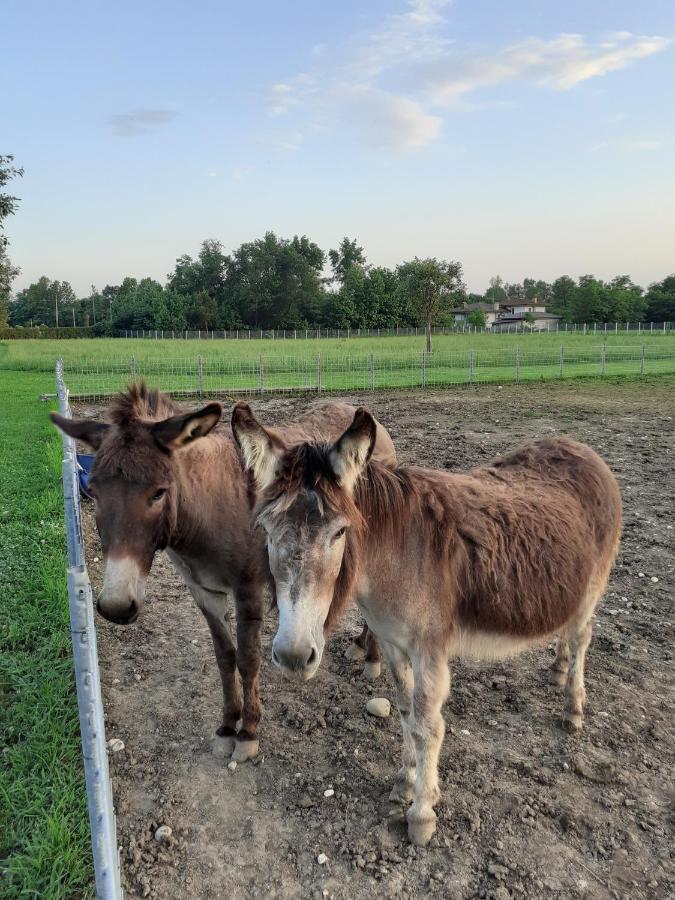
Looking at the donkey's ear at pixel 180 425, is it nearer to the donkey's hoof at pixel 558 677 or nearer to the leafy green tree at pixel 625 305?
the donkey's hoof at pixel 558 677

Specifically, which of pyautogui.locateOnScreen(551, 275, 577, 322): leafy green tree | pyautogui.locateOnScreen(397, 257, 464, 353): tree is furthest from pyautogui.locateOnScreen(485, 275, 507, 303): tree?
pyautogui.locateOnScreen(397, 257, 464, 353): tree

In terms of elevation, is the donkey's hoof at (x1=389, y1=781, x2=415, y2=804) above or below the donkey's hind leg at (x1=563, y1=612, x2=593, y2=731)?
below

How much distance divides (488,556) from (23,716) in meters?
3.22

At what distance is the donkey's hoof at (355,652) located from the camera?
16.3 feet

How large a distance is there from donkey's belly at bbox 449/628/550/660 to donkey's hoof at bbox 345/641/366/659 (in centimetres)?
173

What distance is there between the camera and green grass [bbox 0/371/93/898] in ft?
8.84

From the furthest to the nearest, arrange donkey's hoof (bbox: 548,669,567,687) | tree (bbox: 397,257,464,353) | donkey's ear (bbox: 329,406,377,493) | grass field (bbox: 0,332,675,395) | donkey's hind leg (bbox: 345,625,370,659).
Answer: tree (bbox: 397,257,464,353) < grass field (bbox: 0,332,675,395) < donkey's hind leg (bbox: 345,625,370,659) < donkey's hoof (bbox: 548,669,567,687) < donkey's ear (bbox: 329,406,377,493)

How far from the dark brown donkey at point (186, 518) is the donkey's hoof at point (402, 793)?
38.4 inches

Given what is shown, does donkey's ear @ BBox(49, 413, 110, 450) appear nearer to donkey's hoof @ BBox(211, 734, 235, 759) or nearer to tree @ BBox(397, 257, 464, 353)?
donkey's hoof @ BBox(211, 734, 235, 759)

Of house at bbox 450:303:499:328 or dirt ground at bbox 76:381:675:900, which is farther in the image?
house at bbox 450:303:499:328

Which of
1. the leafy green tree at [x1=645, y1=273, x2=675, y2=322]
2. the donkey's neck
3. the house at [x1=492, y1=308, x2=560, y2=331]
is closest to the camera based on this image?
the donkey's neck

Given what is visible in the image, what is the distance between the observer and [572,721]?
3953 millimetres

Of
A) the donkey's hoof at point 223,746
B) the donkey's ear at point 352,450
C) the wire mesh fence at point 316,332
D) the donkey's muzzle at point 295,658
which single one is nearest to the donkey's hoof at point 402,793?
the donkey's hoof at point 223,746

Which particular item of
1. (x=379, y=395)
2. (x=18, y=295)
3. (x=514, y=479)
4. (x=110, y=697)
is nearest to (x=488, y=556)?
(x=514, y=479)
